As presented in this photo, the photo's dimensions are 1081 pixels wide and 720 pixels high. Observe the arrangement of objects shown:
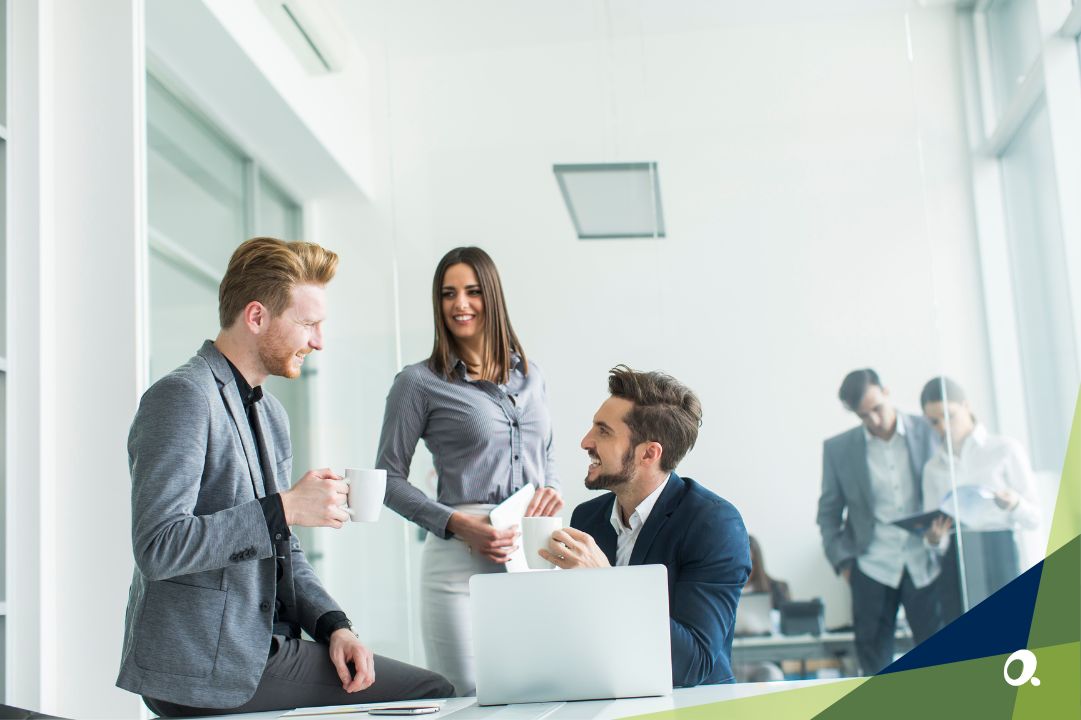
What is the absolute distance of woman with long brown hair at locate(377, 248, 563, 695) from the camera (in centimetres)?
255

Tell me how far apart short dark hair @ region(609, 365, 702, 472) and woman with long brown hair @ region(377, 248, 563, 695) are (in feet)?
1.32

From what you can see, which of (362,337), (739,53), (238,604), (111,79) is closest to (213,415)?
(238,604)

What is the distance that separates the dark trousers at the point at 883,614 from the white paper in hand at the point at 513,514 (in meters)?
1.76

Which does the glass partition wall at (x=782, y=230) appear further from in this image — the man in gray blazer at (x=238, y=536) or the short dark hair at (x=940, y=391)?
the man in gray blazer at (x=238, y=536)

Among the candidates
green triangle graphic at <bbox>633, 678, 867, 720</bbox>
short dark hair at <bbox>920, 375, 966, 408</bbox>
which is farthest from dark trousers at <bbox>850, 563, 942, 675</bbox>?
green triangle graphic at <bbox>633, 678, 867, 720</bbox>

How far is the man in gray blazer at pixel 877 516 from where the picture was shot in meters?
3.74

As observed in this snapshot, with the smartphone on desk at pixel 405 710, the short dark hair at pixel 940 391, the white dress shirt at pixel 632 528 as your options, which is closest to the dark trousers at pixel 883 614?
the short dark hair at pixel 940 391

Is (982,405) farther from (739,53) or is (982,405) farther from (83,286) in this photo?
(83,286)

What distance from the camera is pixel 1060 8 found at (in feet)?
12.1

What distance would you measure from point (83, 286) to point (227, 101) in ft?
4.39

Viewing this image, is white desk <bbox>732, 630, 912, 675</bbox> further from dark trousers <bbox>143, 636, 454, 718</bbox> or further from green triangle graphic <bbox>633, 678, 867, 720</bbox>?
green triangle graphic <bbox>633, 678, 867, 720</bbox>

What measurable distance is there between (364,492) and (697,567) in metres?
0.64

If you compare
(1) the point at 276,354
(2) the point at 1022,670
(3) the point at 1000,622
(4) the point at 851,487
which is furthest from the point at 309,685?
(4) the point at 851,487

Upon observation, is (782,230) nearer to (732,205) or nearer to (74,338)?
(732,205)
